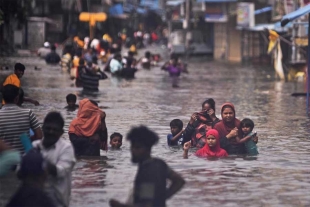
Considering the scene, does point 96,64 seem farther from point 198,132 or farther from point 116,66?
point 198,132

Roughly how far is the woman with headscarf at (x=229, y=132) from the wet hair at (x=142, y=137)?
6009 millimetres

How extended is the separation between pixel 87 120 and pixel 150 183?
5798 mm

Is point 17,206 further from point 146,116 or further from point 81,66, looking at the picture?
point 81,66

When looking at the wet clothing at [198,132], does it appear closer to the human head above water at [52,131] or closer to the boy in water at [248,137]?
the boy in water at [248,137]

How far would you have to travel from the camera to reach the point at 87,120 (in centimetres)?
1316

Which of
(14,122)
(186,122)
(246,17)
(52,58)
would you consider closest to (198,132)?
(186,122)

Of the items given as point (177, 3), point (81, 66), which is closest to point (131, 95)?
point (81, 66)

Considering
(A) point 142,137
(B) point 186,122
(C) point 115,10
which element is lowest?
(B) point 186,122

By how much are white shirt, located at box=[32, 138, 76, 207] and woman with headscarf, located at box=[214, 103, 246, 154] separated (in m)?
5.75

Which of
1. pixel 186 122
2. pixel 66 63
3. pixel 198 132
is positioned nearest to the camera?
pixel 198 132

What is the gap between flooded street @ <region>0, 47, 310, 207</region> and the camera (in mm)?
10727

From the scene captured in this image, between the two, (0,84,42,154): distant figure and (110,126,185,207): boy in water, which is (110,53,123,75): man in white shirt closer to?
(0,84,42,154): distant figure

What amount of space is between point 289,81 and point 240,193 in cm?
2318

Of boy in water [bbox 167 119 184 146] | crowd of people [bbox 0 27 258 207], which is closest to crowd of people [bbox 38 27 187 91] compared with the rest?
crowd of people [bbox 0 27 258 207]
